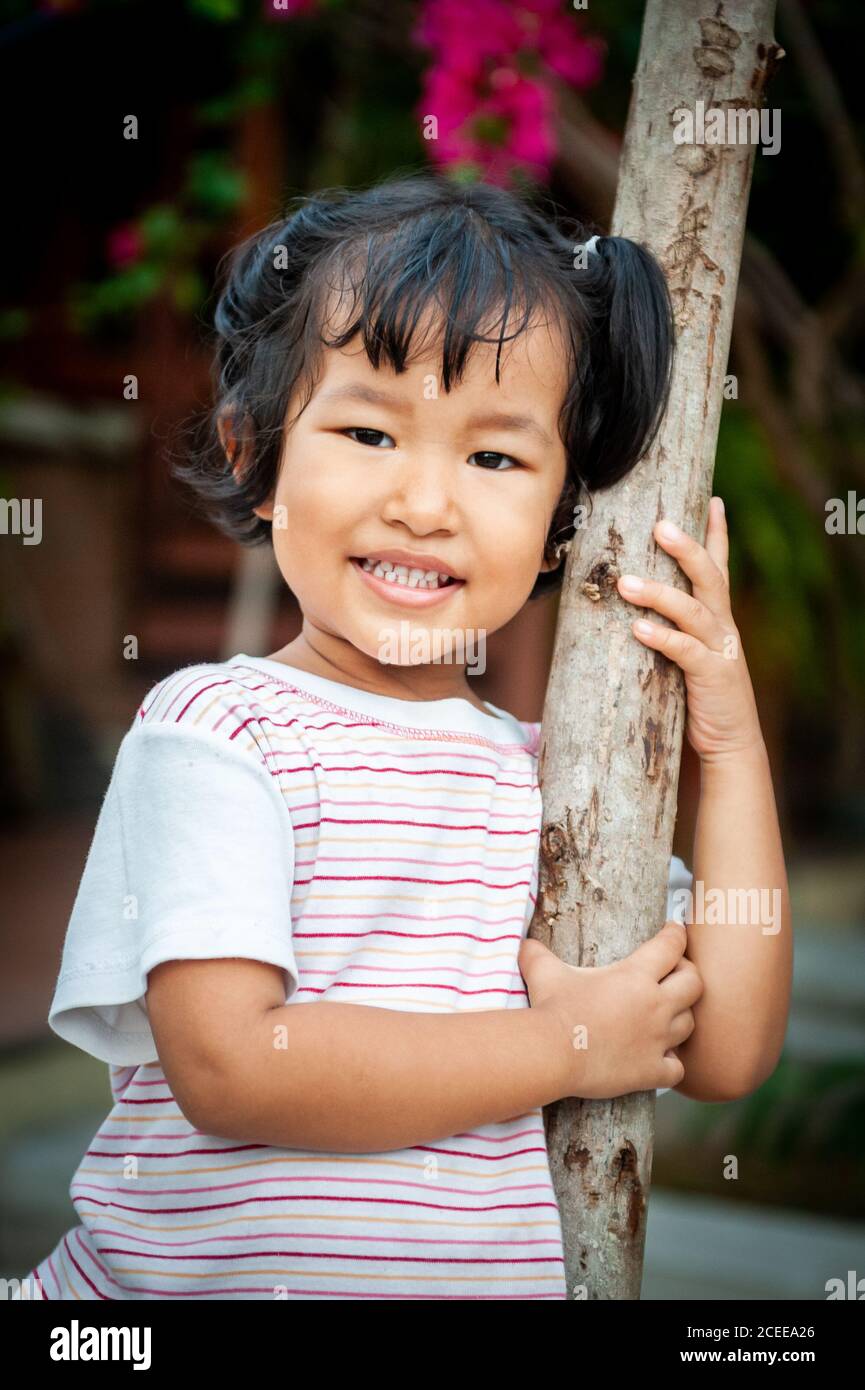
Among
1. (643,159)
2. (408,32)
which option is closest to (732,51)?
(643,159)

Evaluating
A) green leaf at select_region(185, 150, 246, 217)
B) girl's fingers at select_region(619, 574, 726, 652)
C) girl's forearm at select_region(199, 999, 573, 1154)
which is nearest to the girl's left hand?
girl's fingers at select_region(619, 574, 726, 652)

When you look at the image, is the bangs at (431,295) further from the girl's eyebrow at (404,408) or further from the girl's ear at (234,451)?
the girl's ear at (234,451)

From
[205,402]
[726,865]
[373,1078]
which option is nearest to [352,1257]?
[373,1078]

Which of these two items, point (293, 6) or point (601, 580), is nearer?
point (601, 580)

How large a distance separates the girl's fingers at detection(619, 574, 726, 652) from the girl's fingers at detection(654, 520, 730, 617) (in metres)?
0.01

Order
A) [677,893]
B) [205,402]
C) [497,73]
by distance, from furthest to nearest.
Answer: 1. [497,73]
2. [205,402]
3. [677,893]

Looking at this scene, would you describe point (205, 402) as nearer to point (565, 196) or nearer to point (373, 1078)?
point (373, 1078)

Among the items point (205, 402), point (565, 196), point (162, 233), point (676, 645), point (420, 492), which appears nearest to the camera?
point (420, 492)

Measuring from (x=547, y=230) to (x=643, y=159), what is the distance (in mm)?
149

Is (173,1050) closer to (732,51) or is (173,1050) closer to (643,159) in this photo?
(643,159)

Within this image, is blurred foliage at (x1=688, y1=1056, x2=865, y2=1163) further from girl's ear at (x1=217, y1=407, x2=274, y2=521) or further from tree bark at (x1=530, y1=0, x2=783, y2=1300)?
girl's ear at (x1=217, y1=407, x2=274, y2=521)

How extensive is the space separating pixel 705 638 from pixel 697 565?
0.25 feet

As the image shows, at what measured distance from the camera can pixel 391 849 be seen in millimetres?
1361

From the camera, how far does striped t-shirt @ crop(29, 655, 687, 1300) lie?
49.3 inches
